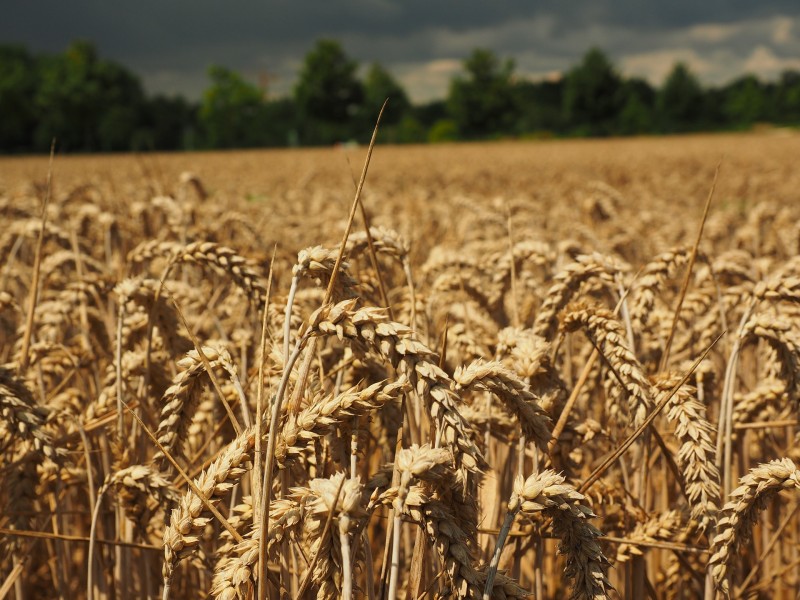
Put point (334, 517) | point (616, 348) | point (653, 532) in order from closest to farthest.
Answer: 1. point (334, 517)
2. point (616, 348)
3. point (653, 532)

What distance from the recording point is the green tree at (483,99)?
7169 cm

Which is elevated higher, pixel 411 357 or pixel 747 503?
pixel 411 357

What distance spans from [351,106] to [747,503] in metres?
77.4

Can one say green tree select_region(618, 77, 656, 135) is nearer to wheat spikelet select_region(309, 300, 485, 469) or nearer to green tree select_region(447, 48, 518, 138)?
green tree select_region(447, 48, 518, 138)

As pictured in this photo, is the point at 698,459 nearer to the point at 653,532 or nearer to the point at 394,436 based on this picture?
the point at 653,532

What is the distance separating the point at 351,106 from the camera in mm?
75375

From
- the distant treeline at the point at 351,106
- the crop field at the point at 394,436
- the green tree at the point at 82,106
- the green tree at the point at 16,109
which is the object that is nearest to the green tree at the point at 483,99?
the distant treeline at the point at 351,106

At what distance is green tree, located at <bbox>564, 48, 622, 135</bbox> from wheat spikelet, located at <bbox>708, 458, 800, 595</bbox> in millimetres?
75674

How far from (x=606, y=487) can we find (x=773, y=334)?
0.46 m

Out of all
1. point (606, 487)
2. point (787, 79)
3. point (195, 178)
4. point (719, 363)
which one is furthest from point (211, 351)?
point (787, 79)

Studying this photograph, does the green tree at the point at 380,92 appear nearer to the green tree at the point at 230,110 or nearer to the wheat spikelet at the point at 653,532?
the green tree at the point at 230,110

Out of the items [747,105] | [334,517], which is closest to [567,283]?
[334,517]

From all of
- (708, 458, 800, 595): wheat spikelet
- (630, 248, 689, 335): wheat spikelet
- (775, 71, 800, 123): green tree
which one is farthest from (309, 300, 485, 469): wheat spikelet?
(775, 71, 800, 123): green tree

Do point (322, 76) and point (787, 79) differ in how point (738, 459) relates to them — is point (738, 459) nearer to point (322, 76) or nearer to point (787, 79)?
point (322, 76)
